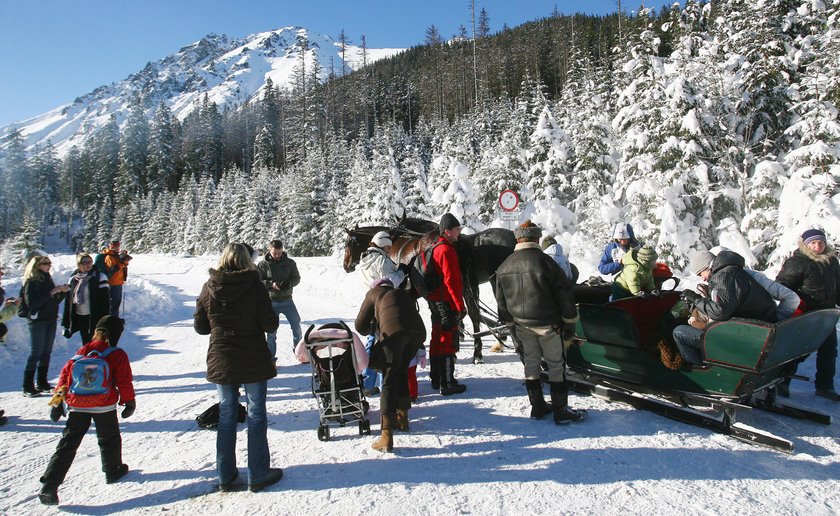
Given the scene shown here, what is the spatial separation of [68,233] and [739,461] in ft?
300

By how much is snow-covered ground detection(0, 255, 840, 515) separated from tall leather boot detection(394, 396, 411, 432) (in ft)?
0.28

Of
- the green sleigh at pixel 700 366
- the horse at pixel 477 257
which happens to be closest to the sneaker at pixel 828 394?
the green sleigh at pixel 700 366

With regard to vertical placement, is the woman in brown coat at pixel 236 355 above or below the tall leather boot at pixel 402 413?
Answer: above

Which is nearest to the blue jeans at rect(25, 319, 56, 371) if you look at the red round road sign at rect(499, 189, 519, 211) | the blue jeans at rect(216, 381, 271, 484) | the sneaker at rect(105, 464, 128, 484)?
A: the sneaker at rect(105, 464, 128, 484)

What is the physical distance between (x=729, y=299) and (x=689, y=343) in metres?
0.58

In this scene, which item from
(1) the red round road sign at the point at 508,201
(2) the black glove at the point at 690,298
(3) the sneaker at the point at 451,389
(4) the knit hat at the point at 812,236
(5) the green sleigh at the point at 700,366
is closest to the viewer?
(5) the green sleigh at the point at 700,366

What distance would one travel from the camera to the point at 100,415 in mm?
3732

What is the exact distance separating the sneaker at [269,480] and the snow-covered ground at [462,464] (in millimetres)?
71

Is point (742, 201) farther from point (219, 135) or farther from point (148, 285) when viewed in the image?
point (219, 135)

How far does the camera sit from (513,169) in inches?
989

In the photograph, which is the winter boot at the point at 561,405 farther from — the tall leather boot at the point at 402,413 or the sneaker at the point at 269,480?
the sneaker at the point at 269,480

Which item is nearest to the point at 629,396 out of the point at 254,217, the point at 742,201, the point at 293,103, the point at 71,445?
the point at 71,445

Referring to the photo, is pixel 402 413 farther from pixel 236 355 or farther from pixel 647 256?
pixel 647 256

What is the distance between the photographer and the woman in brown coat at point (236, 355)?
3465mm
